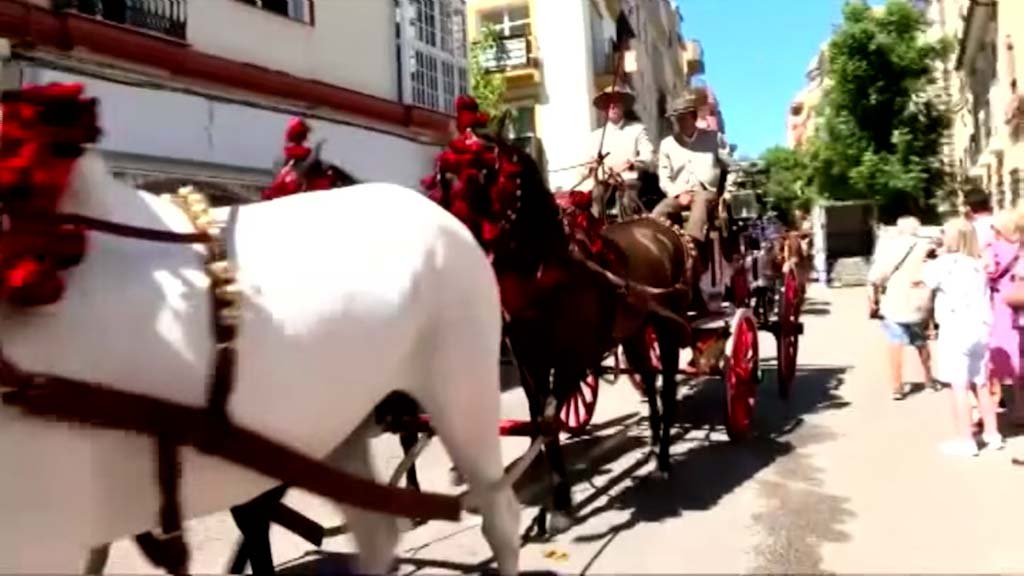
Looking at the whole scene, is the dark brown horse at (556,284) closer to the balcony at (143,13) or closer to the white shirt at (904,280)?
the white shirt at (904,280)

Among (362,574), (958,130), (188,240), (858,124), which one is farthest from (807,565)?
(958,130)

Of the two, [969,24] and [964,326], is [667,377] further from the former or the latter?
[969,24]

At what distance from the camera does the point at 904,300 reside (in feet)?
28.8

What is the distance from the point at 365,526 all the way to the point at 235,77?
348 inches

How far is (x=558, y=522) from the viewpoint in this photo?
16.9ft

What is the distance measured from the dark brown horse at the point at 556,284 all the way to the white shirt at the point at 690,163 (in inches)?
40.3

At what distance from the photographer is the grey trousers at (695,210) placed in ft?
23.1

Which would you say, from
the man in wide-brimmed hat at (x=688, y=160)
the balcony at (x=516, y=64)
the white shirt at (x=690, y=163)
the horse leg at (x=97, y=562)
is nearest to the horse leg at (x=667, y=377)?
the man in wide-brimmed hat at (x=688, y=160)

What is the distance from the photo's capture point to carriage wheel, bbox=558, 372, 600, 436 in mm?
7344

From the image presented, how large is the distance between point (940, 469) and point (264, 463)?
4.92 m

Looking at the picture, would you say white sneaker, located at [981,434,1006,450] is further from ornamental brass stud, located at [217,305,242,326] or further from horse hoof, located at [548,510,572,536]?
ornamental brass stud, located at [217,305,242,326]

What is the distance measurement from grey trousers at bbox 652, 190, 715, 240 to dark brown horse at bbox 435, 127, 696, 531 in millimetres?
532

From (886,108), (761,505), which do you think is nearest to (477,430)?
(761,505)

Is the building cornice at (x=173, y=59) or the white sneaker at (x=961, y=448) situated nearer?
the white sneaker at (x=961, y=448)
